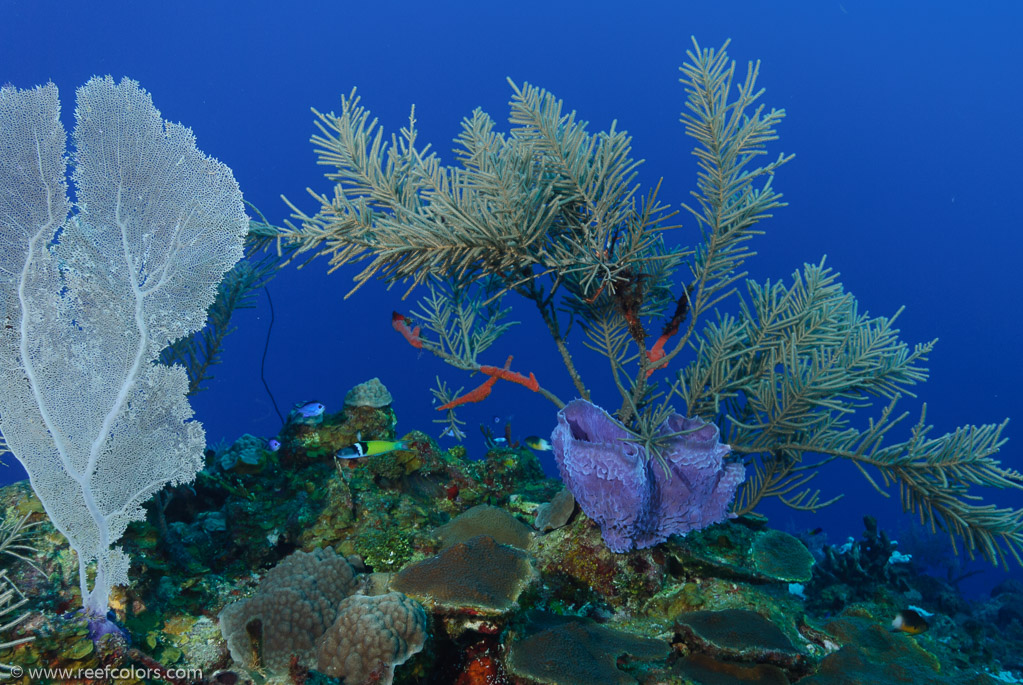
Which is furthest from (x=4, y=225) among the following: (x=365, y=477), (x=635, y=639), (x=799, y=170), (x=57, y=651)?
(x=799, y=170)

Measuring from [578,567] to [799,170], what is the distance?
76.3 m

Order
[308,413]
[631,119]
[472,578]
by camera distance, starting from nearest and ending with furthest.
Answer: [472,578] → [308,413] → [631,119]

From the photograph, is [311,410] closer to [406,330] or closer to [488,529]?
[406,330]

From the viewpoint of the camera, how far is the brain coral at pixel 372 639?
2.78 m

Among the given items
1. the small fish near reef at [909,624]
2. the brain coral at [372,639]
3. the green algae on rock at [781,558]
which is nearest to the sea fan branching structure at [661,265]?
the green algae on rock at [781,558]

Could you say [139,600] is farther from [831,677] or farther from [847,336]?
[847,336]

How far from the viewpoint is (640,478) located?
3258 millimetres

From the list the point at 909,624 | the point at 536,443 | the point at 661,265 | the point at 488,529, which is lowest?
the point at 488,529

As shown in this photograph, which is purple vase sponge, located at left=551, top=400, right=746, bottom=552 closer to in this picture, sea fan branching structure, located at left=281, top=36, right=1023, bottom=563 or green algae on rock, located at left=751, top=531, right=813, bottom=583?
sea fan branching structure, located at left=281, top=36, right=1023, bottom=563

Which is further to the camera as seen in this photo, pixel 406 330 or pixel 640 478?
pixel 406 330

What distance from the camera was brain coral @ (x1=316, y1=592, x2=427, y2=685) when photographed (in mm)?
2781

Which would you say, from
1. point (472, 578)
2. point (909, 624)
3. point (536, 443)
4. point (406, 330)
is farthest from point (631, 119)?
point (472, 578)

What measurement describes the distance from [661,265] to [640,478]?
5.52ft

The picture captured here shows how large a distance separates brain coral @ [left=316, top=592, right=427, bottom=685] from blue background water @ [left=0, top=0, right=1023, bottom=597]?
44724 mm
